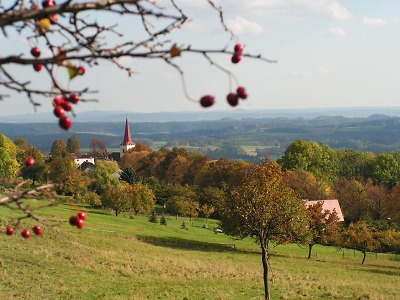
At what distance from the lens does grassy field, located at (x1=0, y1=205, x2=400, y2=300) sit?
1716 cm

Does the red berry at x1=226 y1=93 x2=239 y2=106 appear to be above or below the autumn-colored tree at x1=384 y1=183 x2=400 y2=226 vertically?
above

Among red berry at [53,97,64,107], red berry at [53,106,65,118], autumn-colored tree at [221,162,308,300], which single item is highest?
red berry at [53,97,64,107]

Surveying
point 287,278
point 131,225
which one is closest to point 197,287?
point 287,278

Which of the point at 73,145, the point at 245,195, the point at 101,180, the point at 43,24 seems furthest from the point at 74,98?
the point at 73,145

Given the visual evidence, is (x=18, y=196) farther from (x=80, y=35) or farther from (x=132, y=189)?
(x=132, y=189)

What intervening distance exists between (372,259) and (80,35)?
4169 centimetres

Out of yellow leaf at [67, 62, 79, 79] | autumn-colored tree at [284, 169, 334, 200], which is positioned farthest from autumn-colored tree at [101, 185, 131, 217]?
yellow leaf at [67, 62, 79, 79]

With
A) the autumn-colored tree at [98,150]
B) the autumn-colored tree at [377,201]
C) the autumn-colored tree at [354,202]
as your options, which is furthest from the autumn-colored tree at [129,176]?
the autumn-colored tree at [98,150]

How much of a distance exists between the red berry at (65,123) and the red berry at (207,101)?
1.94ft

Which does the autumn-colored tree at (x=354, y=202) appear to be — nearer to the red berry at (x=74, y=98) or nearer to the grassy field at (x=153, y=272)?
the grassy field at (x=153, y=272)

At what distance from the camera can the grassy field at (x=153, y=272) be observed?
17156 millimetres

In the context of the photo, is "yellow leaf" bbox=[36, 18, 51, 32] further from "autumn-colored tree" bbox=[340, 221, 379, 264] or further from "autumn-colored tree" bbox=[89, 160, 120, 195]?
"autumn-colored tree" bbox=[89, 160, 120, 195]

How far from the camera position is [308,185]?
2158 inches

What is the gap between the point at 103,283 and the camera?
60.2 ft
